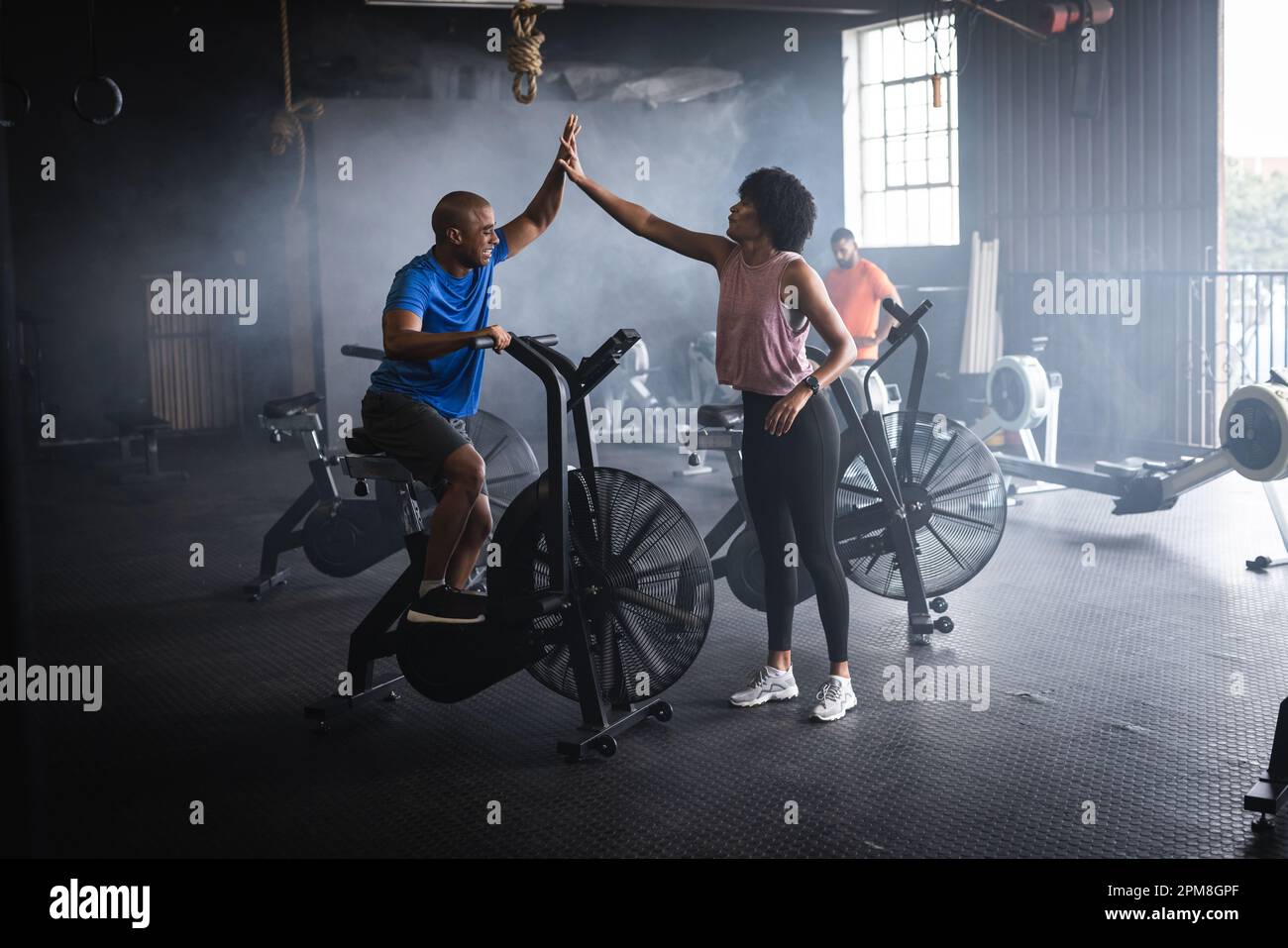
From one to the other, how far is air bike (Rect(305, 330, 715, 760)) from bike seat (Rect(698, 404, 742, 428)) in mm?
449

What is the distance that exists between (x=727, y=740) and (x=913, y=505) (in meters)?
1.39

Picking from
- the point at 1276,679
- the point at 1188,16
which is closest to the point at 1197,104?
the point at 1188,16

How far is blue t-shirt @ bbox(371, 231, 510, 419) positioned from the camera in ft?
11.6

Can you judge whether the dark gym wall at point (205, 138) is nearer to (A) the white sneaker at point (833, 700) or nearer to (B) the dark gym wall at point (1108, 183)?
(B) the dark gym wall at point (1108, 183)

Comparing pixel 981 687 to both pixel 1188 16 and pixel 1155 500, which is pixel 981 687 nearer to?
pixel 1155 500

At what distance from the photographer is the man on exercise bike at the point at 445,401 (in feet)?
11.5

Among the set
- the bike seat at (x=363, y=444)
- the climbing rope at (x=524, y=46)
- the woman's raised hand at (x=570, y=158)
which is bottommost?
the bike seat at (x=363, y=444)

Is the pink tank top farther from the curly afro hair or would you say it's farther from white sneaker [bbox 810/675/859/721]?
white sneaker [bbox 810/675/859/721]

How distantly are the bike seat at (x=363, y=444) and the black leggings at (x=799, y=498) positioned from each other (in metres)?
1.06

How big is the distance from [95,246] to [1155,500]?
783 centimetres

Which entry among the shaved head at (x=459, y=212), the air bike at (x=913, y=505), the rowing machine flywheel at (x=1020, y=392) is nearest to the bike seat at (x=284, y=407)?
the air bike at (x=913, y=505)

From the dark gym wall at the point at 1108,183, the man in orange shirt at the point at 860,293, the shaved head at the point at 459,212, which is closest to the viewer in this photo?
the shaved head at the point at 459,212

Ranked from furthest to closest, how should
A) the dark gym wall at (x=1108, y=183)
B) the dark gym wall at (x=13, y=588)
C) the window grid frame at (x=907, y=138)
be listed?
the window grid frame at (x=907, y=138)
the dark gym wall at (x=1108, y=183)
the dark gym wall at (x=13, y=588)
